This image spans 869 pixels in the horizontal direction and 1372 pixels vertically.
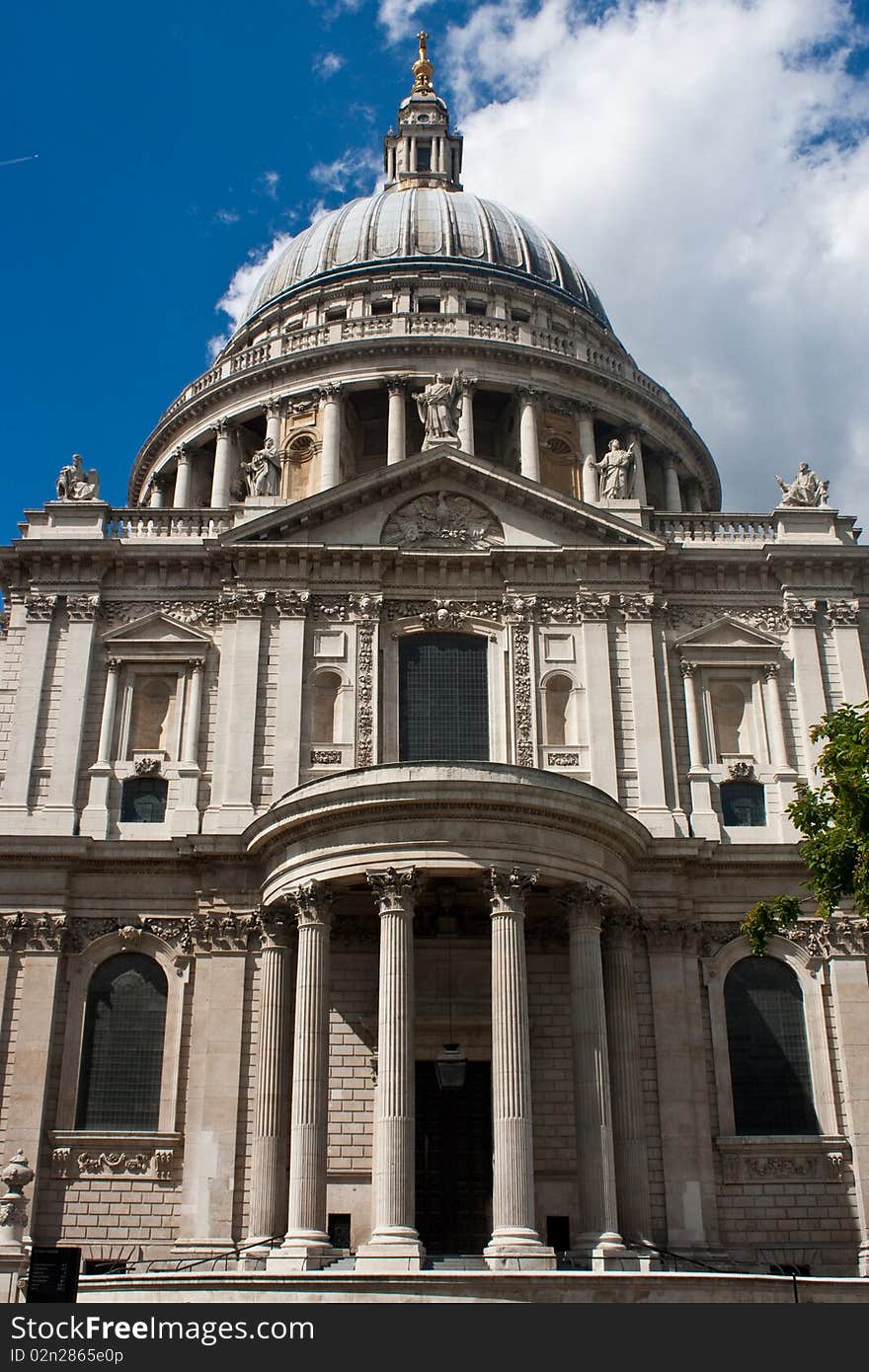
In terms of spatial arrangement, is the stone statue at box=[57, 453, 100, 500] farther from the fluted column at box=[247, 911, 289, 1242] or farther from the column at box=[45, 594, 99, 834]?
the fluted column at box=[247, 911, 289, 1242]

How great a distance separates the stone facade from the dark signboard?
25.0 feet

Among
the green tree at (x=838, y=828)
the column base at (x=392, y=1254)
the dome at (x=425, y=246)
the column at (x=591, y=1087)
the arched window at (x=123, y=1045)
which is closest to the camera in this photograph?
the column base at (x=392, y=1254)

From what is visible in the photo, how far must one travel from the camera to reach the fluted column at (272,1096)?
2964 cm

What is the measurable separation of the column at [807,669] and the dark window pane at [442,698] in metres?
8.46

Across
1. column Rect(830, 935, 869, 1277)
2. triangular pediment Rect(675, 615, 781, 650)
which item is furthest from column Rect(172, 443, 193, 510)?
column Rect(830, 935, 869, 1277)

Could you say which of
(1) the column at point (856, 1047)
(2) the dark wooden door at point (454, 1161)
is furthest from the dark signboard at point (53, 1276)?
(1) the column at point (856, 1047)

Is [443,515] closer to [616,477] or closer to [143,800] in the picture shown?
[616,477]

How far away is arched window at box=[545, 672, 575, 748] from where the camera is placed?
3645 centimetres

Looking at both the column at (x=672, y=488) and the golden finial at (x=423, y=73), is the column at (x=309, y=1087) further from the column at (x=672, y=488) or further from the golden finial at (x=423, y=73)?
the golden finial at (x=423, y=73)

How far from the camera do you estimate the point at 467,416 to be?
50.5m

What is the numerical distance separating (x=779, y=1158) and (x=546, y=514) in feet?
57.9

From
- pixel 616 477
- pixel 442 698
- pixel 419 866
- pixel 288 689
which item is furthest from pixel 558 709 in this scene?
pixel 419 866

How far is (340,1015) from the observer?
3291 cm
